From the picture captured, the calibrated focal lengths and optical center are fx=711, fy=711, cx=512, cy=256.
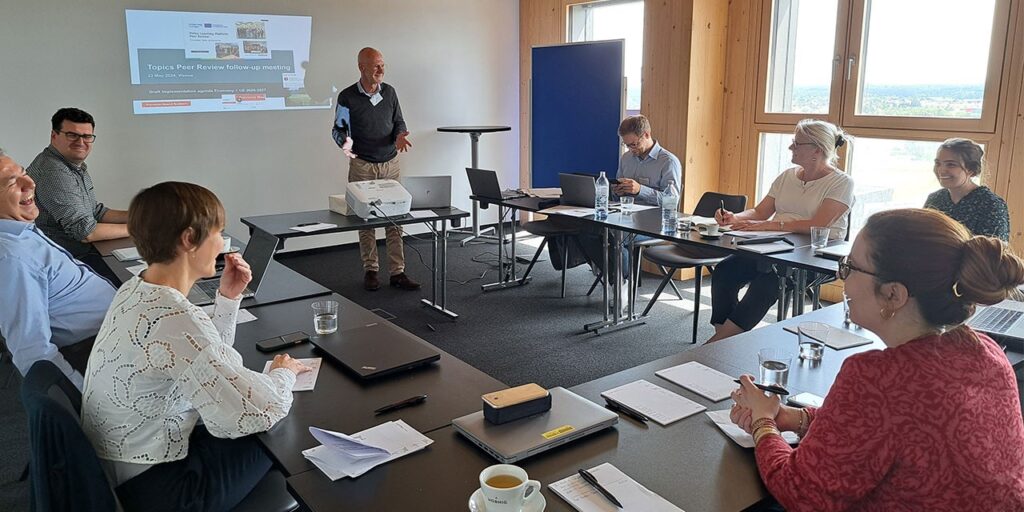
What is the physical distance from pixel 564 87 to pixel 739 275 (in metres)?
3.00

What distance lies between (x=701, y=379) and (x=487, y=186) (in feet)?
11.3

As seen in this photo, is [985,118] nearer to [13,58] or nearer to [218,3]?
[218,3]

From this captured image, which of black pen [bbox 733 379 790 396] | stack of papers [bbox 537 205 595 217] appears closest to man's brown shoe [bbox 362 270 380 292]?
stack of papers [bbox 537 205 595 217]

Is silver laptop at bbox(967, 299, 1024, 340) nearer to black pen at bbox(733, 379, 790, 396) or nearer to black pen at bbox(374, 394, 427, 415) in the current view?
black pen at bbox(733, 379, 790, 396)

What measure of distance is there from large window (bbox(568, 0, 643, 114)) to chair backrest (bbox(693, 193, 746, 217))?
4.97ft

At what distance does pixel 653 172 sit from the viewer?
485cm

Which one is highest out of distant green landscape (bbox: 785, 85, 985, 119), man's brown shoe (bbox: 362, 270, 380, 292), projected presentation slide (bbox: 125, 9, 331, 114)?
projected presentation slide (bbox: 125, 9, 331, 114)

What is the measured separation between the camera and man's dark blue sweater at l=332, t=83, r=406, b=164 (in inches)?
204

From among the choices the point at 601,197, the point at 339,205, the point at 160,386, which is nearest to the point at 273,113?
the point at 339,205

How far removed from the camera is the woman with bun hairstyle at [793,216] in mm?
3561

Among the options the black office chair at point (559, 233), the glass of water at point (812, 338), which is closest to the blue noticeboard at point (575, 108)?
the black office chair at point (559, 233)

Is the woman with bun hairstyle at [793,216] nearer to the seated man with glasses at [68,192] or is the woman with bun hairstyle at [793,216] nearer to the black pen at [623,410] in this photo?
the black pen at [623,410]

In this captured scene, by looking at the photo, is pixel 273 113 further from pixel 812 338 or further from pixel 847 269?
pixel 847 269

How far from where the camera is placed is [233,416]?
150cm
